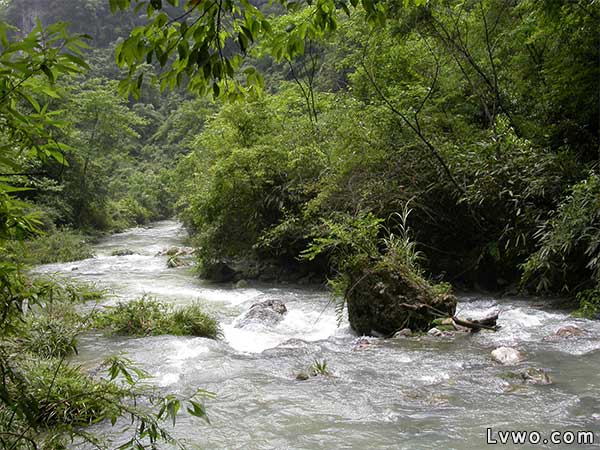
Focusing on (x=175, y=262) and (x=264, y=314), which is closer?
(x=264, y=314)

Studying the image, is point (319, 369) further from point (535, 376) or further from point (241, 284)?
point (241, 284)

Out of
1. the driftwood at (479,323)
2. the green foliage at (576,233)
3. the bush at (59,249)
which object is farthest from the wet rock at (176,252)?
the green foliage at (576,233)

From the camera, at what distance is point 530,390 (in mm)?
4527

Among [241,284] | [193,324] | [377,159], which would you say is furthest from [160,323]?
[377,159]

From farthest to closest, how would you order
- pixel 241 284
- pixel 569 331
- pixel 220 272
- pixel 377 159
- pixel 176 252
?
1. pixel 176 252
2. pixel 220 272
3. pixel 241 284
4. pixel 377 159
5. pixel 569 331

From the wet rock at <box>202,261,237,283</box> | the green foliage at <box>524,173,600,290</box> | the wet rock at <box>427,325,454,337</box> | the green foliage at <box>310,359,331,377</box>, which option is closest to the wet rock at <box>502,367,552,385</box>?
the wet rock at <box>427,325,454,337</box>

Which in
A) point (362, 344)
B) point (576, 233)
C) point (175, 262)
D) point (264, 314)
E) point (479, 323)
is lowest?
point (175, 262)

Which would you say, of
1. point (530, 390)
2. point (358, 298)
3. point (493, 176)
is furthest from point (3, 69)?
point (493, 176)

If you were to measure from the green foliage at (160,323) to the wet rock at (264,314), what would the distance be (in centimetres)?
61

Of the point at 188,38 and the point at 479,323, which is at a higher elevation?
the point at 188,38

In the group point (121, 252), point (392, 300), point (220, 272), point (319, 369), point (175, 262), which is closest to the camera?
point (319, 369)

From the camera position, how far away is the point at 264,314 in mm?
8391

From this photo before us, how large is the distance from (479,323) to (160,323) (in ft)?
15.3

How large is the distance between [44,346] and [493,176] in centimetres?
745
